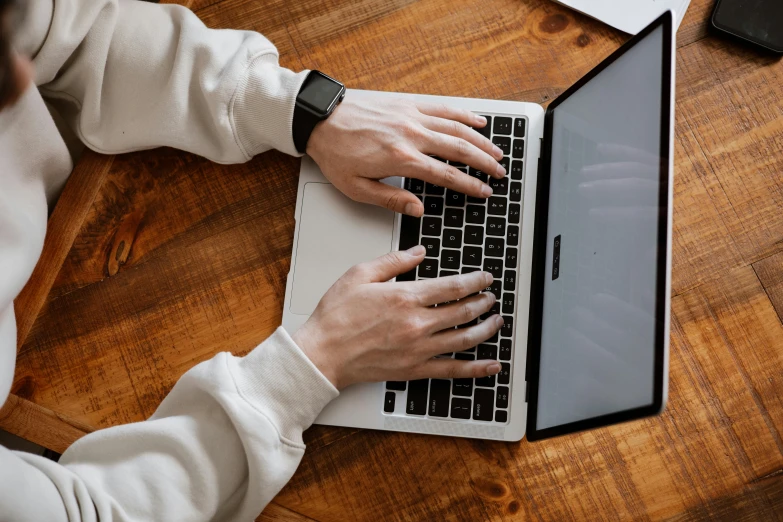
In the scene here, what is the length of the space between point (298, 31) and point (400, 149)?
0.27 meters

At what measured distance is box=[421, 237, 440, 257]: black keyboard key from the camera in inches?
34.9

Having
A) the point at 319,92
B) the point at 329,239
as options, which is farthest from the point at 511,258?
the point at 319,92

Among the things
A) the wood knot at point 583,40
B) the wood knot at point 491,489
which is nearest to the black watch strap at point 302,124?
the wood knot at point 583,40

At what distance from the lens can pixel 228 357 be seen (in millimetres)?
807

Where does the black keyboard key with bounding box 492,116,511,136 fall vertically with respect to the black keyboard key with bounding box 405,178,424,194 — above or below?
above

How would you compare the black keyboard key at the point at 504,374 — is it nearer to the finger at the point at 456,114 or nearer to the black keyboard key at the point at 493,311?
the black keyboard key at the point at 493,311

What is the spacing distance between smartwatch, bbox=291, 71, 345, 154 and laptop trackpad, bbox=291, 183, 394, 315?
75 mm

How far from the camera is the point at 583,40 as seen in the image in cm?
95

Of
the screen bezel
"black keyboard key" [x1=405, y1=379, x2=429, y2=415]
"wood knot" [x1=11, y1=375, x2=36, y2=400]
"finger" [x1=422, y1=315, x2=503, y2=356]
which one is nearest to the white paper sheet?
the screen bezel

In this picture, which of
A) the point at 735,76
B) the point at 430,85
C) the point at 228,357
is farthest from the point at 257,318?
the point at 735,76

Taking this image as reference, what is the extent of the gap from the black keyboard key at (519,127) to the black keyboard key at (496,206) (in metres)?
0.10

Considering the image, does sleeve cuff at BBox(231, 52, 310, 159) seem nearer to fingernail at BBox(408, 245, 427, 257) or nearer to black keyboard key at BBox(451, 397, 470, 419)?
fingernail at BBox(408, 245, 427, 257)

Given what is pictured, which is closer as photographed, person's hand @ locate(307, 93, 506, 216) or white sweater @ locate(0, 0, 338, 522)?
white sweater @ locate(0, 0, 338, 522)

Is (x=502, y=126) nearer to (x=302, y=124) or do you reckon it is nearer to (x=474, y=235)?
(x=474, y=235)
